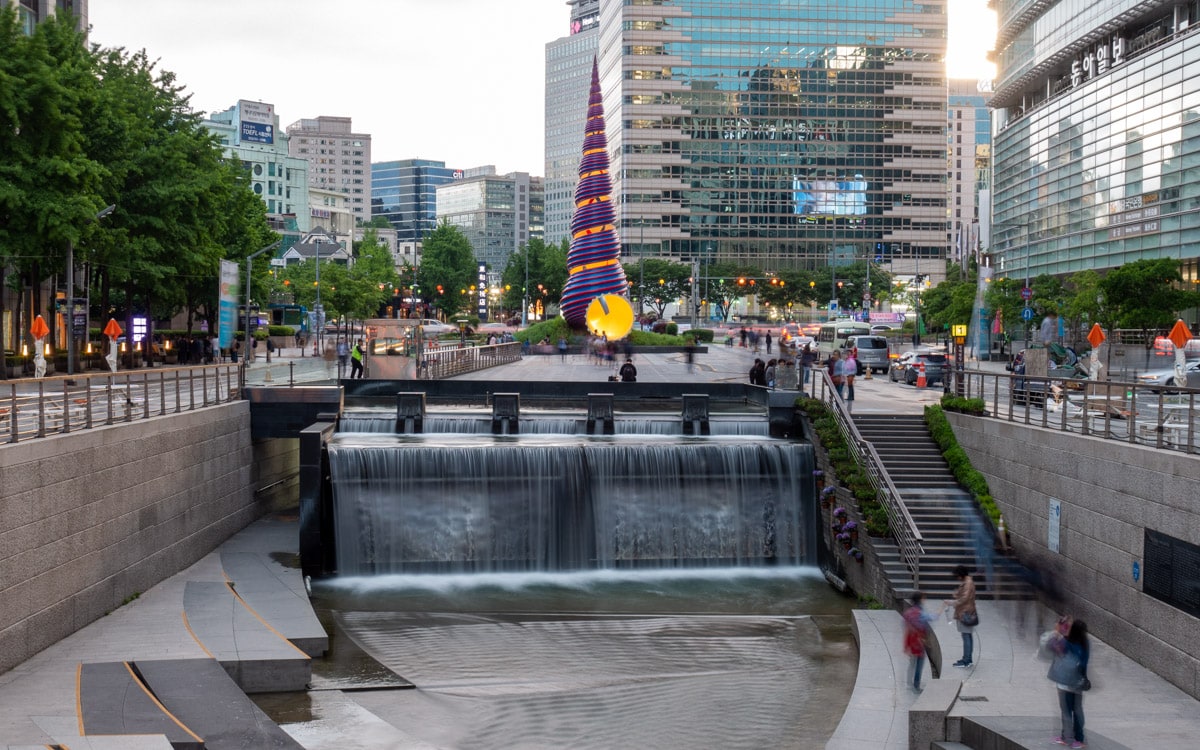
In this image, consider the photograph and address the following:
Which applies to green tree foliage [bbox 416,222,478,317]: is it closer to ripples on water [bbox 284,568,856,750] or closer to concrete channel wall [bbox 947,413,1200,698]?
ripples on water [bbox 284,568,856,750]

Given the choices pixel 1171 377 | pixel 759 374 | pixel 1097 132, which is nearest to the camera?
pixel 1171 377

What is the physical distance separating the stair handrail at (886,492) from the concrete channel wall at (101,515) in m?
15.5

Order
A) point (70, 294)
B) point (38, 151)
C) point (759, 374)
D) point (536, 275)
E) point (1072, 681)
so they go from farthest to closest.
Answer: point (536, 275), point (70, 294), point (759, 374), point (38, 151), point (1072, 681)

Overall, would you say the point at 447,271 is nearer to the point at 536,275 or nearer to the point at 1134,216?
the point at 536,275

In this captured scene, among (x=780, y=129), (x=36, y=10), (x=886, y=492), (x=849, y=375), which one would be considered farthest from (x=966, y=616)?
(x=780, y=129)

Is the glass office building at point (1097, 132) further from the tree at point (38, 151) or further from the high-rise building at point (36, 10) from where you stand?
the high-rise building at point (36, 10)

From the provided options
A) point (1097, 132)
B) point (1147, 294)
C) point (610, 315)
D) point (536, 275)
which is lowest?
point (610, 315)

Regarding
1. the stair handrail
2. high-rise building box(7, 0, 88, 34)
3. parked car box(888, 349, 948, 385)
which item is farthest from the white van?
the stair handrail

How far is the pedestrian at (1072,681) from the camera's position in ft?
46.0

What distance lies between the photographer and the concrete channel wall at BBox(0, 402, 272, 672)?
18234 millimetres

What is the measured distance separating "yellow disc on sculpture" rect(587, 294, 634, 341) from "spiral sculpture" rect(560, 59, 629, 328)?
126cm

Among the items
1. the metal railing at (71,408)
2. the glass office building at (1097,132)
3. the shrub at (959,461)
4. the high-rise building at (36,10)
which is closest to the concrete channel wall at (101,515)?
the metal railing at (71,408)

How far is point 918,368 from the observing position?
5103 centimetres

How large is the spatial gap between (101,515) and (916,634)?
14.6 m
